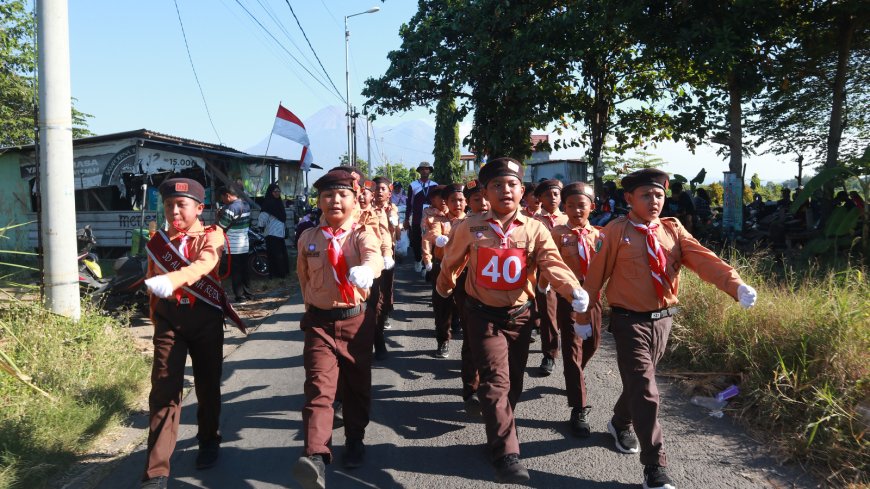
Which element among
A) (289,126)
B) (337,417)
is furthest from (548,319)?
(289,126)

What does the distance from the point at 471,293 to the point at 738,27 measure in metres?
8.30

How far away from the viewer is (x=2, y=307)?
5.82 m

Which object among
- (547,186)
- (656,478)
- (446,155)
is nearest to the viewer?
(656,478)

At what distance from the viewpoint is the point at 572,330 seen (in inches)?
183

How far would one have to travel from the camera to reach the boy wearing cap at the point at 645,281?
353 centimetres

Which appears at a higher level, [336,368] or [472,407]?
[336,368]

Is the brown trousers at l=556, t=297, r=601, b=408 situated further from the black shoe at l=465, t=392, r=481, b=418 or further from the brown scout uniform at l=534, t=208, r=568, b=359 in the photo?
the black shoe at l=465, t=392, r=481, b=418

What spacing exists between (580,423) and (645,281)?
133 centimetres

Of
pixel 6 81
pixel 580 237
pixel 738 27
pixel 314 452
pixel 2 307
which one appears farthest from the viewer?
pixel 6 81

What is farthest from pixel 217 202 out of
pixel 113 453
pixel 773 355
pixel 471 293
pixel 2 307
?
pixel 773 355

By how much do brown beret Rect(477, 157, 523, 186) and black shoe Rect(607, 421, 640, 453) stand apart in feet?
6.69

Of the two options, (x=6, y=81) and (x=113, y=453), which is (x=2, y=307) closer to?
(x=113, y=453)

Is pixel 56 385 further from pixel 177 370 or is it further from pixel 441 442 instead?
pixel 441 442

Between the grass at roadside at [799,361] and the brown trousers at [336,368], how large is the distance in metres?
3.00
